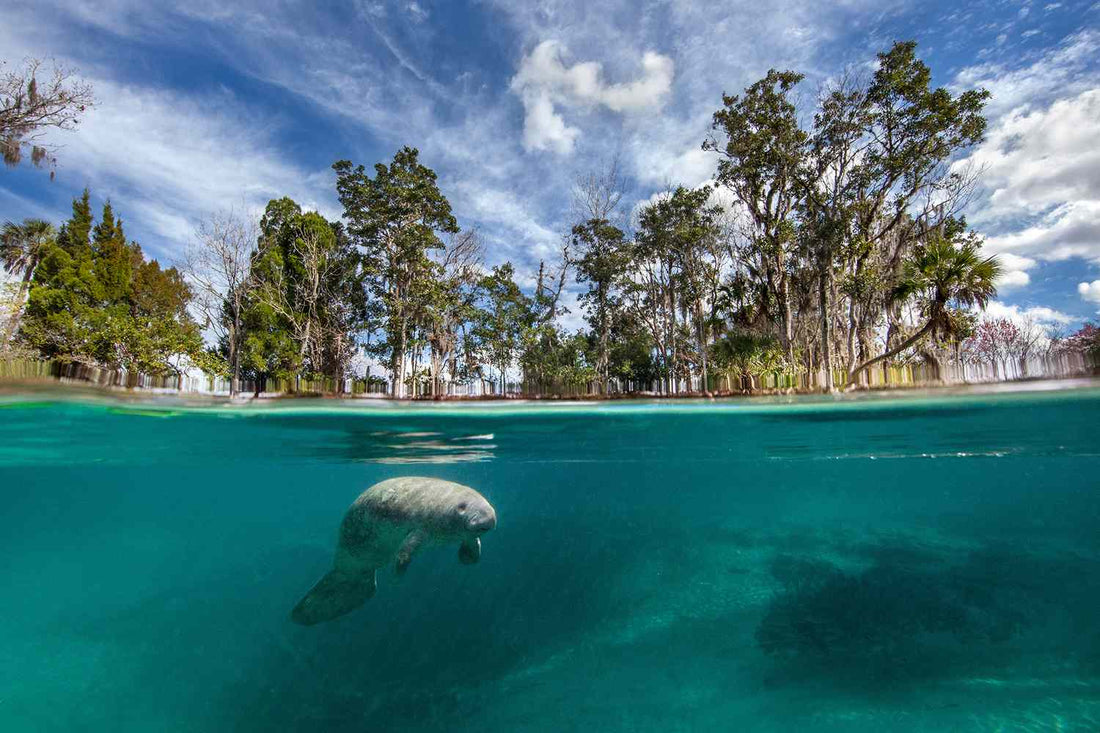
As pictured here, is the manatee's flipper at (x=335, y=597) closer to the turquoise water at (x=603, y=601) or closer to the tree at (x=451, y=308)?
the turquoise water at (x=603, y=601)

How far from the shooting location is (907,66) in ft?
62.7

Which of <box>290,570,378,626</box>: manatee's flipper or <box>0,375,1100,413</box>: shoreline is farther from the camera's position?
<box>0,375,1100,413</box>: shoreline

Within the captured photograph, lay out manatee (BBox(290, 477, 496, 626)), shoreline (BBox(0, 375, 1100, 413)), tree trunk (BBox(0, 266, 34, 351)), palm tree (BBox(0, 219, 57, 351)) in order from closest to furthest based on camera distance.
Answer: manatee (BBox(290, 477, 496, 626))
shoreline (BBox(0, 375, 1100, 413))
tree trunk (BBox(0, 266, 34, 351))
palm tree (BBox(0, 219, 57, 351))

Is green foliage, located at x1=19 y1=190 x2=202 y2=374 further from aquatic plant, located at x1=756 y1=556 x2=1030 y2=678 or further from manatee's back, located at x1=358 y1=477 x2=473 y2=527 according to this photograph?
aquatic plant, located at x1=756 y1=556 x2=1030 y2=678

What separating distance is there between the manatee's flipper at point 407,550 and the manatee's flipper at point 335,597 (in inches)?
94.3

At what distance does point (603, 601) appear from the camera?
47.4ft

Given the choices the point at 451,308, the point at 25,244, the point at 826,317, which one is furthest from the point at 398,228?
the point at 25,244

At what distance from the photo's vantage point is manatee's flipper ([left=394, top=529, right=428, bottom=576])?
6984mm

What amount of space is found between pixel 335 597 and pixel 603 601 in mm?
8007

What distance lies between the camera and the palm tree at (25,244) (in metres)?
31.0

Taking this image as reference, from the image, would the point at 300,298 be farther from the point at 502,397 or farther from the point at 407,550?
the point at 407,550

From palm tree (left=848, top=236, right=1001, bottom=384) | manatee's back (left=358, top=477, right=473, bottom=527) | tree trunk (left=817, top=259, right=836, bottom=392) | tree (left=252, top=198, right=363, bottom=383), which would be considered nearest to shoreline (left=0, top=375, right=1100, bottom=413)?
palm tree (left=848, top=236, right=1001, bottom=384)

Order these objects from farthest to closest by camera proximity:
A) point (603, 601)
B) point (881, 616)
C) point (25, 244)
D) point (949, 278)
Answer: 1. point (25, 244)
2. point (949, 278)
3. point (603, 601)
4. point (881, 616)

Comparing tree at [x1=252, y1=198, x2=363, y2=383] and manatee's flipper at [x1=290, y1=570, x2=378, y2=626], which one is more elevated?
tree at [x1=252, y1=198, x2=363, y2=383]
